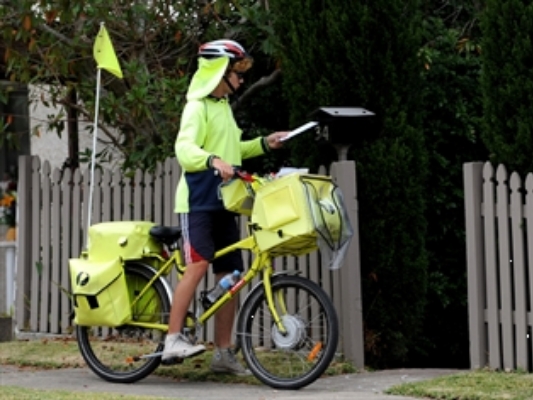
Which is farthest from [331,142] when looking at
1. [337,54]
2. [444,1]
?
[444,1]

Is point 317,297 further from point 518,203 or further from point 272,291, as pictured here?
point 518,203

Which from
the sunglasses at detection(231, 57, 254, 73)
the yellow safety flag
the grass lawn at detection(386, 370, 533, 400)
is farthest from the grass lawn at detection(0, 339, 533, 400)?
the yellow safety flag

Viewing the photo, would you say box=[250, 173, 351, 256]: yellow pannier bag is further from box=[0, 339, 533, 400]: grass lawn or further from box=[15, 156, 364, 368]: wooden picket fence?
box=[15, 156, 364, 368]: wooden picket fence

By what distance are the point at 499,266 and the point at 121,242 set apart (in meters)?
2.53

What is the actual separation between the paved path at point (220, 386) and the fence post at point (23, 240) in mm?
1537

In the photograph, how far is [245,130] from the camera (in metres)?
11.5

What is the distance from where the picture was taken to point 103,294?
8.64 m

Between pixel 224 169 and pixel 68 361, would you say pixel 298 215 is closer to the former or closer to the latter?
pixel 224 169

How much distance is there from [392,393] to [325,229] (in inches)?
42.7

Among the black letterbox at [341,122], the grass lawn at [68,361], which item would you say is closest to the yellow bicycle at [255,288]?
the grass lawn at [68,361]

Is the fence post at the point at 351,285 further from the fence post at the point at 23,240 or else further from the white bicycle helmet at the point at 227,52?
the fence post at the point at 23,240

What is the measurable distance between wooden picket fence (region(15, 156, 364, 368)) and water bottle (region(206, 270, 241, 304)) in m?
1.30

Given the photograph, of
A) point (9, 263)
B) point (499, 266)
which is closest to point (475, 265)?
point (499, 266)

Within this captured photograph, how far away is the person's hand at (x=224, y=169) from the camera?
797cm
